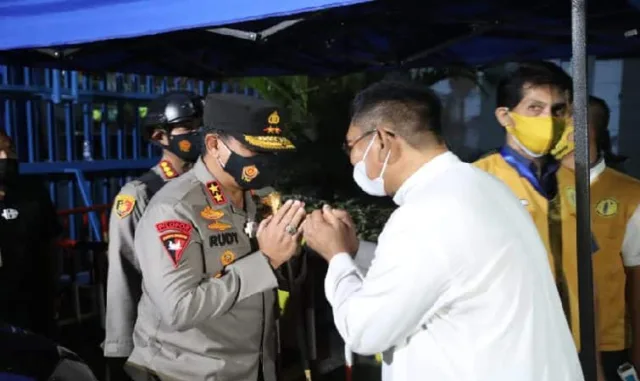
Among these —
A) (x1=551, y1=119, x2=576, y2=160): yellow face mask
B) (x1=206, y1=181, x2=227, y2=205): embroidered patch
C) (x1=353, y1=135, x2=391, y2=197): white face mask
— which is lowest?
(x1=206, y1=181, x2=227, y2=205): embroidered patch

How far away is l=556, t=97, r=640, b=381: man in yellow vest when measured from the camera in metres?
2.52

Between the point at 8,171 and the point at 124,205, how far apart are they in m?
0.79

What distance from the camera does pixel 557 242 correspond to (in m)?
2.46

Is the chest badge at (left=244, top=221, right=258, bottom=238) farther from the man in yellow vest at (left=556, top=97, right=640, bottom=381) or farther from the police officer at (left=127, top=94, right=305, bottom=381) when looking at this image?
the man in yellow vest at (left=556, top=97, right=640, bottom=381)

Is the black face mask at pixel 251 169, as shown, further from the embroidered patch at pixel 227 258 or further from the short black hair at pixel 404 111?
the short black hair at pixel 404 111

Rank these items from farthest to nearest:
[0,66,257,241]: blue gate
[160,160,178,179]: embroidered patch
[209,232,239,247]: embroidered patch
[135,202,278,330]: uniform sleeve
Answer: [0,66,257,241]: blue gate
[160,160,178,179]: embroidered patch
[209,232,239,247]: embroidered patch
[135,202,278,330]: uniform sleeve

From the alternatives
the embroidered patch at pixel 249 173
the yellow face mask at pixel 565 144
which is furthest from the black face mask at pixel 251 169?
the yellow face mask at pixel 565 144

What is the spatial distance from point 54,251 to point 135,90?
5053 mm

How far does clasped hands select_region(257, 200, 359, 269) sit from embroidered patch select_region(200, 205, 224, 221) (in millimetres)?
167

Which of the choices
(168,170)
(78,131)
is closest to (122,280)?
(168,170)

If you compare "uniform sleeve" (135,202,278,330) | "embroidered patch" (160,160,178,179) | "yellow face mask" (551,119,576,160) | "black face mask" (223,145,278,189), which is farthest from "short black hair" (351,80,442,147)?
"embroidered patch" (160,160,178,179)

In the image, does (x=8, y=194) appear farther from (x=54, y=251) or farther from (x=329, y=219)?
(x=329, y=219)

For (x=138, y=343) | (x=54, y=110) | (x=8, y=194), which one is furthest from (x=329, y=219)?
(x=54, y=110)

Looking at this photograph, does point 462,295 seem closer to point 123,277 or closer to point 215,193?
point 215,193
